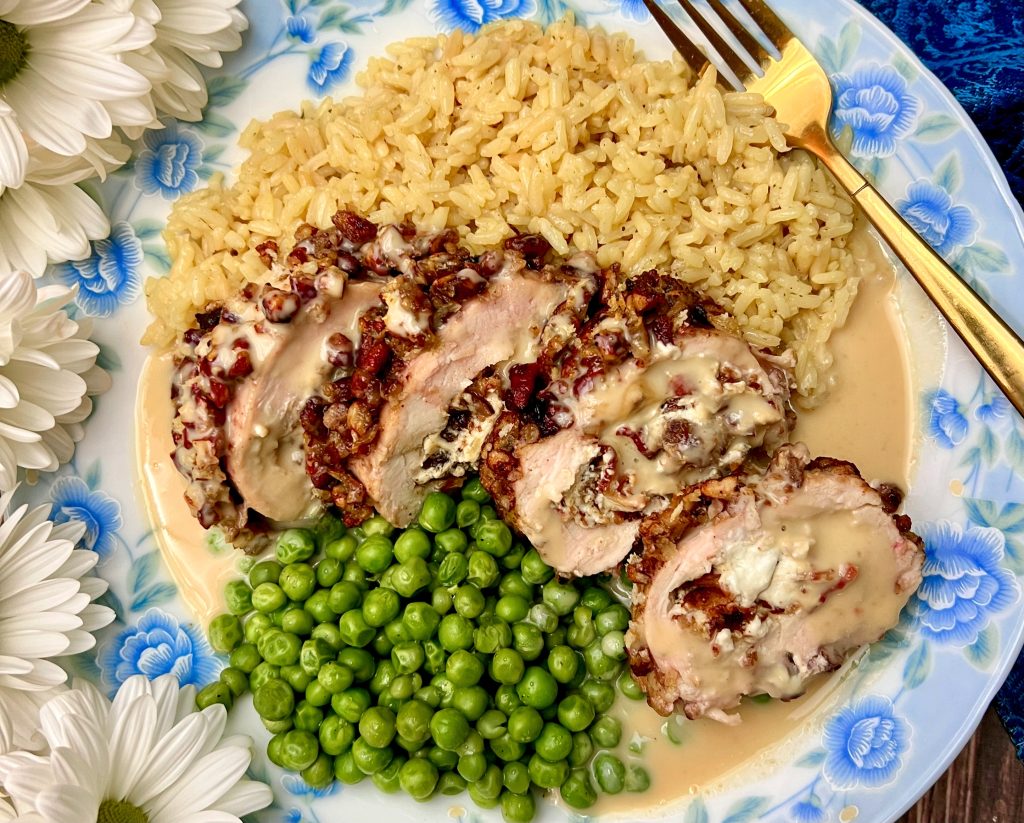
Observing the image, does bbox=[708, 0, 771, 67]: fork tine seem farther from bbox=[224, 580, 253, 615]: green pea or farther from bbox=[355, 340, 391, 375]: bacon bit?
bbox=[224, 580, 253, 615]: green pea

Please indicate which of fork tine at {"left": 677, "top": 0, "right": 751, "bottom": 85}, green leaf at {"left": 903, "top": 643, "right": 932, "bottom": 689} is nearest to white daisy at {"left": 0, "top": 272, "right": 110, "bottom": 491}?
fork tine at {"left": 677, "top": 0, "right": 751, "bottom": 85}

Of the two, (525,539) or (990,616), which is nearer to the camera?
(990,616)

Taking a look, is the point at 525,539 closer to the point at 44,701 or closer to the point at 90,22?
the point at 44,701

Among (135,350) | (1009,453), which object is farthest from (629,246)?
(135,350)

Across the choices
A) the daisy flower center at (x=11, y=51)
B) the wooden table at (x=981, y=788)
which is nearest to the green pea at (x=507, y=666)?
the wooden table at (x=981, y=788)

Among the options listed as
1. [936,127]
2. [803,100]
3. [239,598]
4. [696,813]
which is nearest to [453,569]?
[239,598]

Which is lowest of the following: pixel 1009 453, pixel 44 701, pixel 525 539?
pixel 44 701

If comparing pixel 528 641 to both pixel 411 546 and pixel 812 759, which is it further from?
pixel 812 759

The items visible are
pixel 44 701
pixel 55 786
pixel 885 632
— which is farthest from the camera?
pixel 44 701
